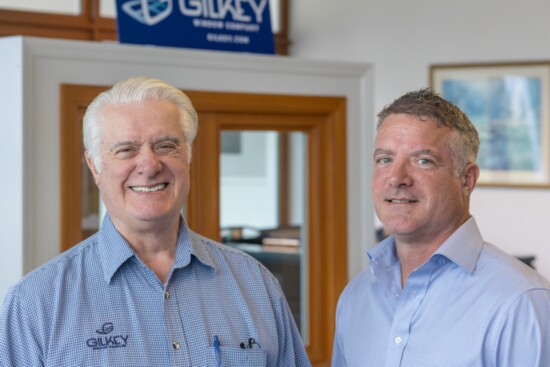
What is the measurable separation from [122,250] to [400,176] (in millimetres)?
645

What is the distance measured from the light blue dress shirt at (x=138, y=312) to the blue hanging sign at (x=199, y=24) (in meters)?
1.64

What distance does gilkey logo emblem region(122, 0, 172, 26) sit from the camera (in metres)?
3.51

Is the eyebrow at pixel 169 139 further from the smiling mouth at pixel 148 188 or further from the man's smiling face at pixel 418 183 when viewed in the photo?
the man's smiling face at pixel 418 183

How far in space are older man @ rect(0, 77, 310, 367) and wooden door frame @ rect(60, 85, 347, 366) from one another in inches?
53.9

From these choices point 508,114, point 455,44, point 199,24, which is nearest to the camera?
point 199,24

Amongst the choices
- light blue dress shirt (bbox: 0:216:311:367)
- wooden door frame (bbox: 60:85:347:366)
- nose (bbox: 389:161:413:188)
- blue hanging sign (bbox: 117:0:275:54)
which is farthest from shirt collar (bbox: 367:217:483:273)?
blue hanging sign (bbox: 117:0:275:54)

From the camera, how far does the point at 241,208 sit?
3539 millimetres

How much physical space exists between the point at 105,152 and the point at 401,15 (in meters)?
5.54

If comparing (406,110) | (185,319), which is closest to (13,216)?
(185,319)

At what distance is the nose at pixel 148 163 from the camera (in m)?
1.89

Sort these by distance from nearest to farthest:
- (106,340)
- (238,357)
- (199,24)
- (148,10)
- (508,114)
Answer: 1. (106,340)
2. (238,357)
3. (148,10)
4. (199,24)
5. (508,114)

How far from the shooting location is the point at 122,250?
1922 mm

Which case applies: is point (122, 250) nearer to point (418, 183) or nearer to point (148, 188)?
point (148, 188)

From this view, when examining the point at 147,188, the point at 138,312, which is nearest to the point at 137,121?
the point at 147,188
